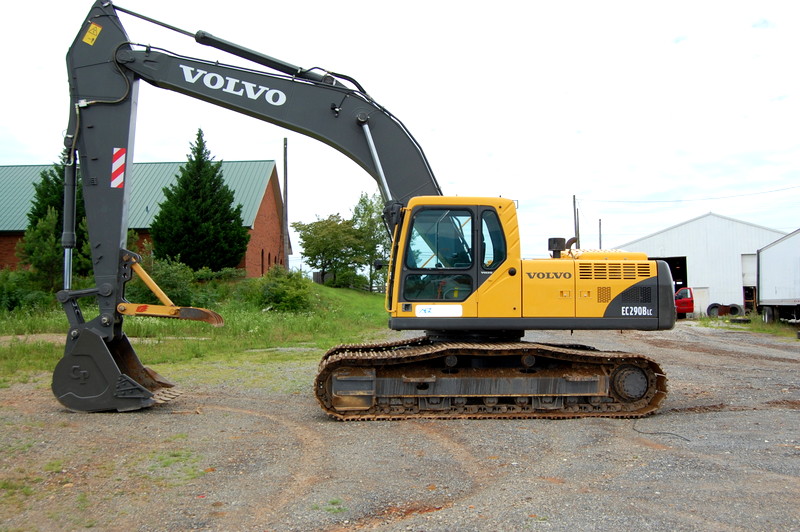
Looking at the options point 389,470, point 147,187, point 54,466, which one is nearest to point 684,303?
point 147,187

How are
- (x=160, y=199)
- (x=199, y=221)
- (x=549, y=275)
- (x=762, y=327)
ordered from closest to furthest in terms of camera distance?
(x=549, y=275) < (x=762, y=327) < (x=199, y=221) < (x=160, y=199)

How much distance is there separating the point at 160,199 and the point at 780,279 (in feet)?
109

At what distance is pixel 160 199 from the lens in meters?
40.4

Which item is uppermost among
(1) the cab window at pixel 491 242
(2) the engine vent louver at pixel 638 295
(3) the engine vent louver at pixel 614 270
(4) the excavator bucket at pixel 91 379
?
(1) the cab window at pixel 491 242

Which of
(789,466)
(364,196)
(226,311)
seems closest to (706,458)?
(789,466)

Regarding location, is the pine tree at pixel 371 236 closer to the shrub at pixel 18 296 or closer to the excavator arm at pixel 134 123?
the shrub at pixel 18 296

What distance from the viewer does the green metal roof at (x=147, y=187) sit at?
3906 centimetres

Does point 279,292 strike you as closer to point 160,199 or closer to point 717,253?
point 160,199

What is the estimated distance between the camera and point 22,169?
44.4m

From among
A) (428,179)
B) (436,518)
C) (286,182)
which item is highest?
(286,182)

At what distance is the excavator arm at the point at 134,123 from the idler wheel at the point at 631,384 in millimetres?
3452

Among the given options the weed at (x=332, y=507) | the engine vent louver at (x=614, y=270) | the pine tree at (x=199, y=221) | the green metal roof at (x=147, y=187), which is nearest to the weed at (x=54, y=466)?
the weed at (x=332, y=507)

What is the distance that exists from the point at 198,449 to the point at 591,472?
3.74 m

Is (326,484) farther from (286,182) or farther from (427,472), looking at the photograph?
(286,182)
